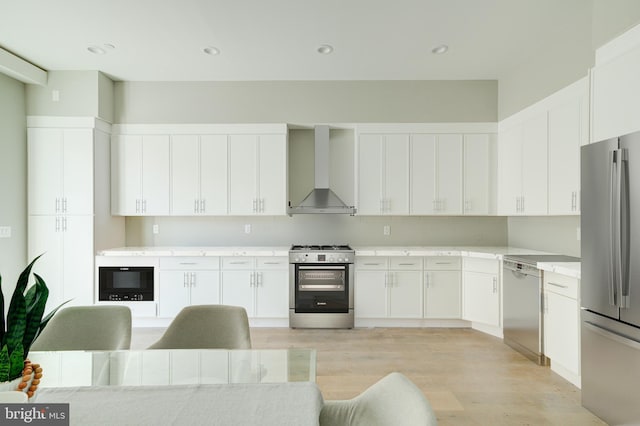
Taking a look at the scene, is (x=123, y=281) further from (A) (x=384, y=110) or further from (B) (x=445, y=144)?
(B) (x=445, y=144)

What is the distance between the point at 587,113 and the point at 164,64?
14.5ft

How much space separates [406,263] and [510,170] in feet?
5.63

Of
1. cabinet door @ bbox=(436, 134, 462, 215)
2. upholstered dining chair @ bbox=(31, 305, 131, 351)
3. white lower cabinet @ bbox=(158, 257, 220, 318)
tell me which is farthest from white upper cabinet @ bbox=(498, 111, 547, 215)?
upholstered dining chair @ bbox=(31, 305, 131, 351)

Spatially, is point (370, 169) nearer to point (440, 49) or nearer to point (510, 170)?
point (440, 49)

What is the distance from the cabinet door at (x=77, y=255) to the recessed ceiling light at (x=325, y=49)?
11.1 ft

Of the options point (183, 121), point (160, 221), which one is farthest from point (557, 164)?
point (160, 221)

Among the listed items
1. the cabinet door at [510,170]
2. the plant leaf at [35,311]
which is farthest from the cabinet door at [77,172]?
the cabinet door at [510,170]

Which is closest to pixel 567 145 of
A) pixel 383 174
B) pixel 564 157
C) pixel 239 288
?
pixel 564 157

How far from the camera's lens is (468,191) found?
4652 millimetres

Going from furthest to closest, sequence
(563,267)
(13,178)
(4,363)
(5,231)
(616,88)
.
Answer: (13,178) → (5,231) → (563,267) → (616,88) → (4,363)

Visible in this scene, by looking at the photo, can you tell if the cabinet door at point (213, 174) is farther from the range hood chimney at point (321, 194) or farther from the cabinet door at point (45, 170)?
the cabinet door at point (45, 170)

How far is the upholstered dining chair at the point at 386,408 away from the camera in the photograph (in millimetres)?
1059

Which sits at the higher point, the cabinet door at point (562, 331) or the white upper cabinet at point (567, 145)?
the white upper cabinet at point (567, 145)

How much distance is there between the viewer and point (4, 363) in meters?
1.18
